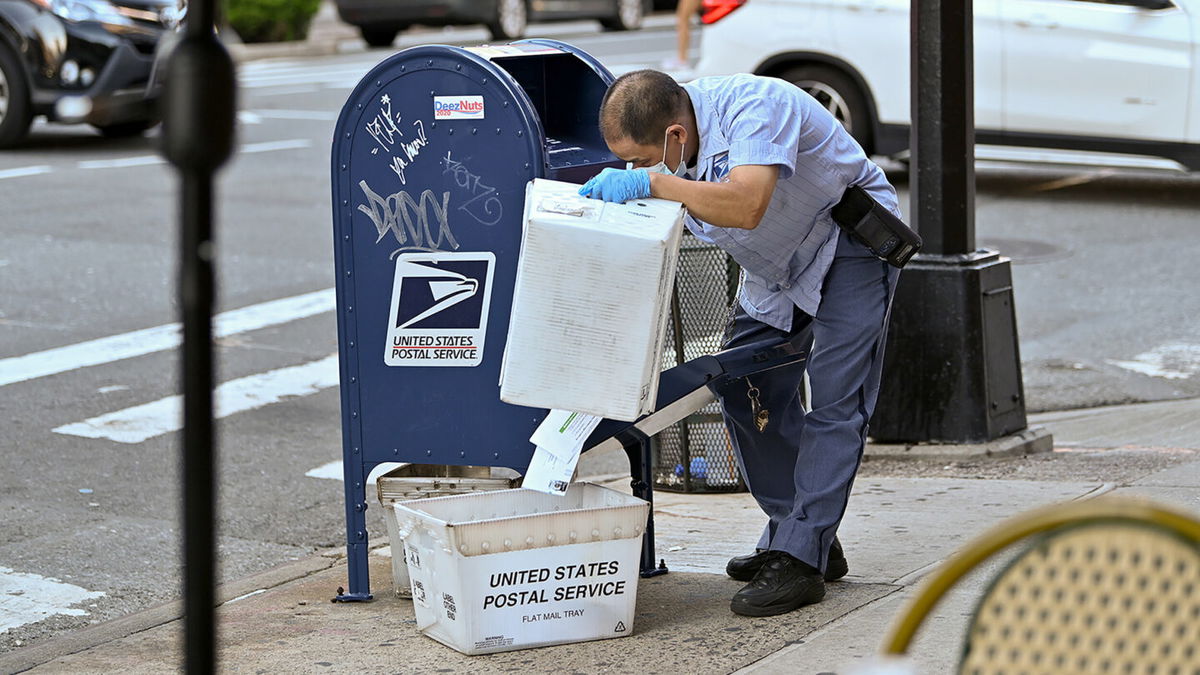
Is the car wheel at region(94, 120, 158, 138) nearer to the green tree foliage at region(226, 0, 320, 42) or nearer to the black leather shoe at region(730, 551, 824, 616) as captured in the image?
the green tree foliage at region(226, 0, 320, 42)

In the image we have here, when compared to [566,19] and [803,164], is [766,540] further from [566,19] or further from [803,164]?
[566,19]

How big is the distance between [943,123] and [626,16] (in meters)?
21.2

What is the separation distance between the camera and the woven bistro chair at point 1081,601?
2.08m

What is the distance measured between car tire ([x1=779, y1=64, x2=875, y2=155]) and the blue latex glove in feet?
26.0

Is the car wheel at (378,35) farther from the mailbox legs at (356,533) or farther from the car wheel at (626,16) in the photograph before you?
the mailbox legs at (356,533)

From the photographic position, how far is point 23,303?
859 centimetres

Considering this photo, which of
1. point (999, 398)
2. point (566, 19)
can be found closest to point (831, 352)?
point (999, 398)

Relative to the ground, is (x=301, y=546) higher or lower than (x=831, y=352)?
lower

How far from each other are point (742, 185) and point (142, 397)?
159 inches

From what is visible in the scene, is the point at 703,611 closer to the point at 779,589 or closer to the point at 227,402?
the point at 779,589

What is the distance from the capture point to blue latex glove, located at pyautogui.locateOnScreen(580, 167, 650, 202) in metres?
3.81

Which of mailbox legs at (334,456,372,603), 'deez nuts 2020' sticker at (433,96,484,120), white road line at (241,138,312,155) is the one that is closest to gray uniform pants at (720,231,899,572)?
'deez nuts 2020' sticker at (433,96,484,120)

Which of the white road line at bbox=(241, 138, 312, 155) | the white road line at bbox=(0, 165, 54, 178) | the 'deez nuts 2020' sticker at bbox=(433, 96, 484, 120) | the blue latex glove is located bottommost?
the white road line at bbox=(0, 165, 54, 178)

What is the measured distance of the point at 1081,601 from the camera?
2.13 metres
